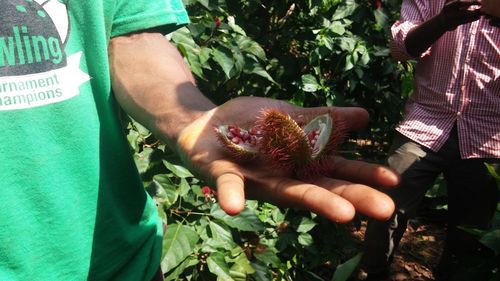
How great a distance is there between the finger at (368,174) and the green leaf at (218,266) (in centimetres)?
91

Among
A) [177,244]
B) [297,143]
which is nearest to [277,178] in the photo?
[297,143]

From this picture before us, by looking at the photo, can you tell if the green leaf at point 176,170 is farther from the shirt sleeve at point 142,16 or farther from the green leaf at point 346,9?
the green leaf at point 346,9

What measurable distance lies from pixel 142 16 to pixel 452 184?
175 centimetres

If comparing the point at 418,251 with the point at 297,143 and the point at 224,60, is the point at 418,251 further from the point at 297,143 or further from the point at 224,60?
the point at 297,143

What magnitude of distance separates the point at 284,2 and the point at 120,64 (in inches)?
78.4

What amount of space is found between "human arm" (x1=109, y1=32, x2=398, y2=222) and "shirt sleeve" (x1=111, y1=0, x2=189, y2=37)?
0.12 ft

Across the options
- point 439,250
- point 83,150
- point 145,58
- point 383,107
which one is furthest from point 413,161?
point 83,150

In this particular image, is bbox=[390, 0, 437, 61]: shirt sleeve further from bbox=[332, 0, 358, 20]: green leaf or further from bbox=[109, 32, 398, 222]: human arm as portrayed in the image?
bbox=[109, 32, 398, 222]: human arm

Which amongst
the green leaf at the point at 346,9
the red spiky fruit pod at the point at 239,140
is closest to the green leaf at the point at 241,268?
the red spiky fruit pod at the point at 239,140

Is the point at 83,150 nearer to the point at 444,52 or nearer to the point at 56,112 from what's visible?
the point at 56,112

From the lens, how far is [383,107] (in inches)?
123

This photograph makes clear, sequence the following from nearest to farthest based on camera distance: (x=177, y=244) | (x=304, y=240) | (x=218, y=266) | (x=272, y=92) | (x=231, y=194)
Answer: (x=231, y=194) < (x=177, y=244) < (x=218, y=266) < (x=304, y=240) < (x=272, y=92)

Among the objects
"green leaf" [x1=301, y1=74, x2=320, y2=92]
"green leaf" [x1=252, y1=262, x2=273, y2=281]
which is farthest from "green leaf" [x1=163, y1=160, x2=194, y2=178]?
"green leaf" [x1=301, y1=74, x2=320, y2=92]

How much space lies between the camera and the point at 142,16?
1.04 m
